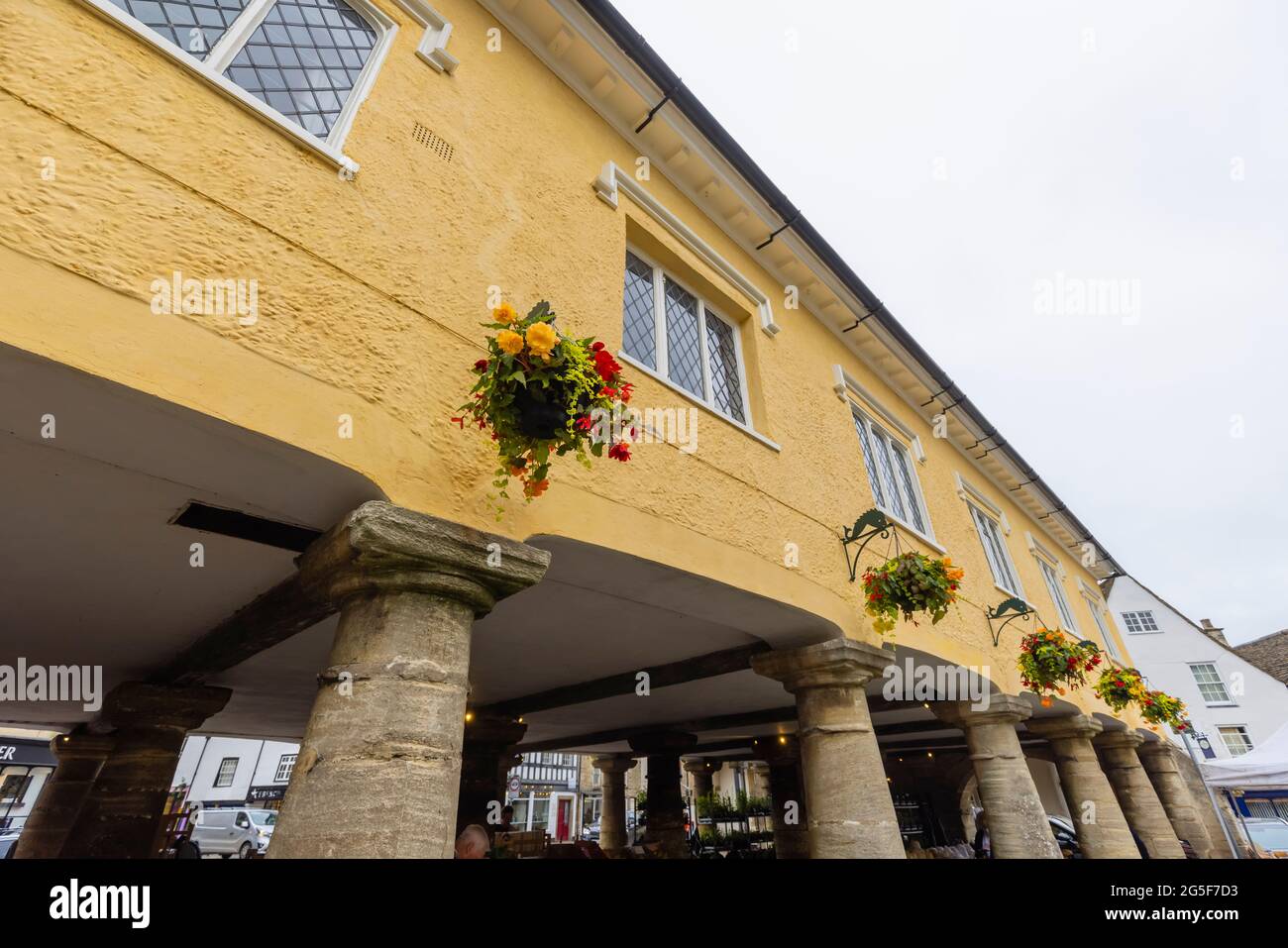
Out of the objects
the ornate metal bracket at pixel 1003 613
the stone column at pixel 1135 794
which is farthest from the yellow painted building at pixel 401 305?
the stone column at pixel 1135 794

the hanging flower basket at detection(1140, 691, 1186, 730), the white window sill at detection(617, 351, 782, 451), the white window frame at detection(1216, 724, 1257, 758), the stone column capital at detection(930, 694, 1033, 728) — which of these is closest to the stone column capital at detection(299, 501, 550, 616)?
the white window sill at detection(617, 351, 782, 451)

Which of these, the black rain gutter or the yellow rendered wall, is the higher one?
the black rain gutter

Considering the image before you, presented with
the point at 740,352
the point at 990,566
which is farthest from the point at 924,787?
the point at 740,352

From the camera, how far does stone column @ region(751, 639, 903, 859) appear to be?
4.82m

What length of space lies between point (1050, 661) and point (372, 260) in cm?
940

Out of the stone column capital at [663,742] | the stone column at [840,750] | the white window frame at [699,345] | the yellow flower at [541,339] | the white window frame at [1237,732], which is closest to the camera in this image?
the yellow flower at [541,339]

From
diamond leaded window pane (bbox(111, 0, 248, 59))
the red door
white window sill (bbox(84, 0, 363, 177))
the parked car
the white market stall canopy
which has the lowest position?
the parked car

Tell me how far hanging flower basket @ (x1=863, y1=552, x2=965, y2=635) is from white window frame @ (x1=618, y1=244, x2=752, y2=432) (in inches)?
76.1

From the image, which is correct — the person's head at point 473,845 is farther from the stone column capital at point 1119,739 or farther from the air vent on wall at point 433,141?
the stone column capital at point 1119,739

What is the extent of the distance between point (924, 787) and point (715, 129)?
19756 mm

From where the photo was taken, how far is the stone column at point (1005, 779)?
23.0 feet

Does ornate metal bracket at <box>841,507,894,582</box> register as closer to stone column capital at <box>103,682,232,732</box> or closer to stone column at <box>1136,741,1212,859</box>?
stone column capital at <box>103,682,232,732</box>

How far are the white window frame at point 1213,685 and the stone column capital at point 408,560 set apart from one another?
34339 millimetres
